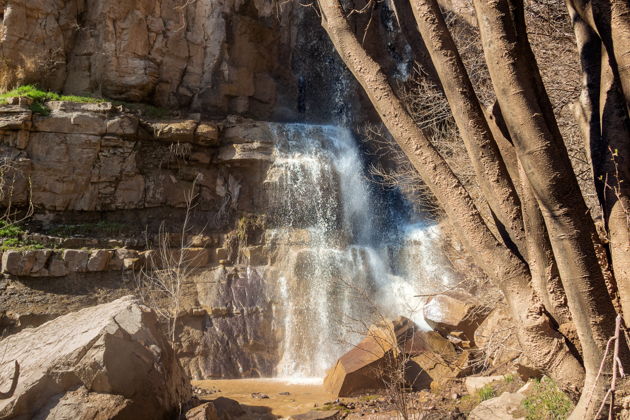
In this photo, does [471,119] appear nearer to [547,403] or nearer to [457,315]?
[547,403]

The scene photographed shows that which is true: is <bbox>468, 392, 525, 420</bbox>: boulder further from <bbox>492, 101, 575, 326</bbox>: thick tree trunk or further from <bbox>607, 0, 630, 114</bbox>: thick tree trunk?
<bbox>607, 0, 630, 114</bbox>: thick tree trunk

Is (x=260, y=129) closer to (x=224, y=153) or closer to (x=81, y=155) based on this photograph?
(x=224, y=153)

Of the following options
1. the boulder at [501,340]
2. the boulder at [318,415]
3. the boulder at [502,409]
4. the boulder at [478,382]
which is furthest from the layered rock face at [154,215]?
the boulder at [502,409]

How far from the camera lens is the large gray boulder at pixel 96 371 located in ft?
14.9

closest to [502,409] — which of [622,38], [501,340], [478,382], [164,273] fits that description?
[501,340]

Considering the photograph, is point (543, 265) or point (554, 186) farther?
point (543, 265)

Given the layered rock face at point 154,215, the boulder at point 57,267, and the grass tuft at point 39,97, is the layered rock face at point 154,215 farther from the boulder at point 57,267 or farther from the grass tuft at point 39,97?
the grass tuft at point 39,97

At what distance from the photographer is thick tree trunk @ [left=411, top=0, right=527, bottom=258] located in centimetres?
277

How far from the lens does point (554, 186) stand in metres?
2.40

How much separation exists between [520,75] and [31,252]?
11707 mm

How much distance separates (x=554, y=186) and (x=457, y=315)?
20.5 feet

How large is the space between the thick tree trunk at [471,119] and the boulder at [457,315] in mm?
5393

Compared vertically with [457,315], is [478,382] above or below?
below

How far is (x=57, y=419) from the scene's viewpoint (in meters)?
4.41
